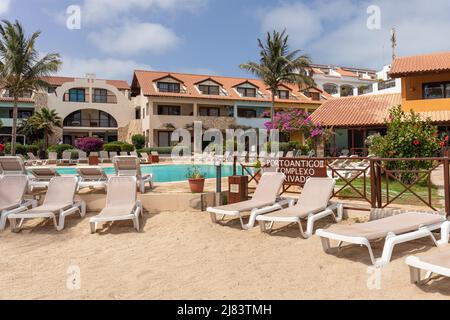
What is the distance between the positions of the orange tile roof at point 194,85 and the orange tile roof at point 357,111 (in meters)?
11.3

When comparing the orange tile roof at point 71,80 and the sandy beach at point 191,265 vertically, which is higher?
the orange tile roof at point 71,80

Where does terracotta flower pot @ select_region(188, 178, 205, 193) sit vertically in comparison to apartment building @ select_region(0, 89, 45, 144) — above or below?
below

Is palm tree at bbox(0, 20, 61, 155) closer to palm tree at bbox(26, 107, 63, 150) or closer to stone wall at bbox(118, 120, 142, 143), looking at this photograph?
palm tree at bbox(26, 107, 63, 150)

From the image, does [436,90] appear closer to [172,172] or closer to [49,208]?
[172,172]

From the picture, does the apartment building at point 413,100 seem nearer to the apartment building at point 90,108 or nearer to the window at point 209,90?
the window at point 209,90

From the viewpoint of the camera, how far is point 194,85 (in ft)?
121

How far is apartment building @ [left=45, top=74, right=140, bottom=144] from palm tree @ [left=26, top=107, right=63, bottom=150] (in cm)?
165

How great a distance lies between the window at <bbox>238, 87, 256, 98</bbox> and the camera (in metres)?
38.6

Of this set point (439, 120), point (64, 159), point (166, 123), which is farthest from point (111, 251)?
point (166, 123)

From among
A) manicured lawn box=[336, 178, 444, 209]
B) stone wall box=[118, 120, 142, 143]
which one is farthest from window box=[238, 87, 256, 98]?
manicured lawn box=[336, 178, 444, 209]

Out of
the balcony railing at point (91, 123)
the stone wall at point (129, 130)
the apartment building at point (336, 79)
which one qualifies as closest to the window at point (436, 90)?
the apartment building at point (336, 79)

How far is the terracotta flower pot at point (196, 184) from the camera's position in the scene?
353 inches

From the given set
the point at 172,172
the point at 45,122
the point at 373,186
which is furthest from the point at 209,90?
the point at 373,186
